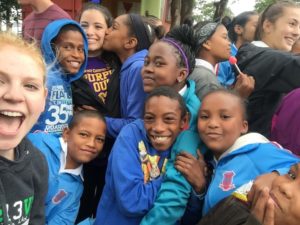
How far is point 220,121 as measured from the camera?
193 cm

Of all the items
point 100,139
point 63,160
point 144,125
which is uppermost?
point 144,125

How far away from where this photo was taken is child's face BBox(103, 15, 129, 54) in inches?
110

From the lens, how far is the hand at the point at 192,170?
1.85 metres

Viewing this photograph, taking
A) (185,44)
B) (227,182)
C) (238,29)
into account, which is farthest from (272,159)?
(238,29)

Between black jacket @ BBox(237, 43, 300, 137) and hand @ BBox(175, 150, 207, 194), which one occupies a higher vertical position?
black jacket @ BBox(237, 43, 300, 137)

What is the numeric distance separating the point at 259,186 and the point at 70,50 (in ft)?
5.43

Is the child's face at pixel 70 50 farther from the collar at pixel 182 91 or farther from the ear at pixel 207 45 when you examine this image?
the ear at pixel 207 45

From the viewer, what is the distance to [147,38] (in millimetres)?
2889

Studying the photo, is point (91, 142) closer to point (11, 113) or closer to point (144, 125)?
point (144, 125)

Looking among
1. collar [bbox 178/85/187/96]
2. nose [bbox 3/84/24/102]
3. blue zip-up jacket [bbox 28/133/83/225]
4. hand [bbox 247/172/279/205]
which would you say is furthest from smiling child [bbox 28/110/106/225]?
hand [bbox 247/172/279/205]

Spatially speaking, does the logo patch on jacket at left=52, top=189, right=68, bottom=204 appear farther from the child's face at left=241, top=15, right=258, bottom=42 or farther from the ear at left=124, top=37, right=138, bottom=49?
the child's face at left=241, top=15, right=258, bottom=42

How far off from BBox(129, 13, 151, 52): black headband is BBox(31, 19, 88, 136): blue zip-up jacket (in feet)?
1.61

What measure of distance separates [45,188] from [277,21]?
2138 mm

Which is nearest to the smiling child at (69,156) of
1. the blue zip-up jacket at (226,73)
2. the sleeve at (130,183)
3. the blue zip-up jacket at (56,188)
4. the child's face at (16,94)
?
the blue zip-up jacket at (56,188)
